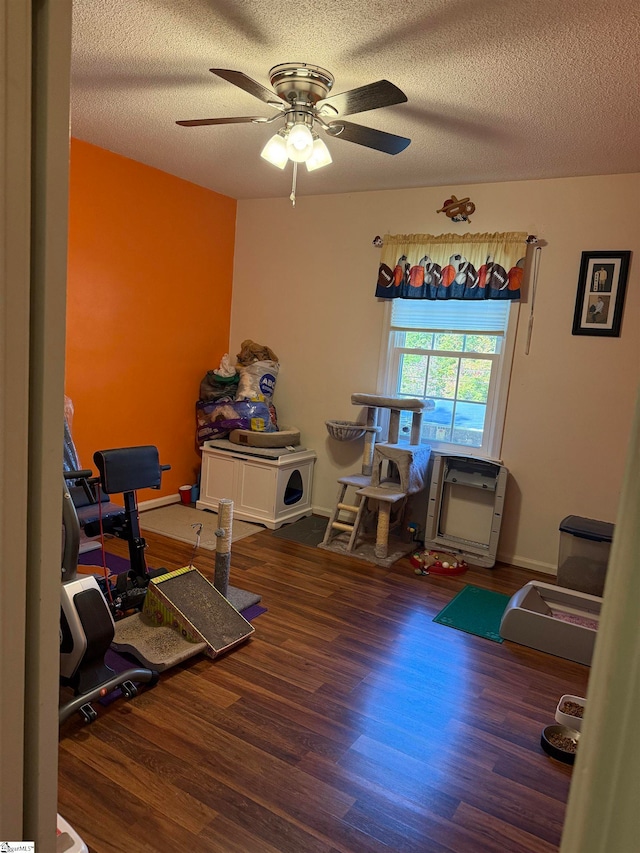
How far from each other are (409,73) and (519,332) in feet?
6.36

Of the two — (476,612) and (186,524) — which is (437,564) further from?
(186,524)

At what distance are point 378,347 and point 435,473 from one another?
3.56ft

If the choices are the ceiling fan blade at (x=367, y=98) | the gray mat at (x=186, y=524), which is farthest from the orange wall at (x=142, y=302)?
the ceiling fan blade at (x=367, y=98)

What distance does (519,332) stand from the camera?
12.7 ft

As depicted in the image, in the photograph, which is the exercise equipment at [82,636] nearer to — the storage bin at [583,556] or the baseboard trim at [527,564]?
the storage bin at [583,556]

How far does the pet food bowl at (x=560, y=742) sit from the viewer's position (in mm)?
2066

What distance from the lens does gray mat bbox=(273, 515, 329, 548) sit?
4.19 meters

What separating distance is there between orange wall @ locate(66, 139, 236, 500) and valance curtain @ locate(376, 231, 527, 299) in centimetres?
156

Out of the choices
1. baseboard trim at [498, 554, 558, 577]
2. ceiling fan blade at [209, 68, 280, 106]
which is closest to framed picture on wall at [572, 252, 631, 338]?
baseboard trim at [498, 554, 558, 577]

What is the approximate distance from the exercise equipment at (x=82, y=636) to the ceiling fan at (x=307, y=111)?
1.74m

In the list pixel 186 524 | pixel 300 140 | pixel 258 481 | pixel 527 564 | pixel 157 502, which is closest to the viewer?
pixel 300 140

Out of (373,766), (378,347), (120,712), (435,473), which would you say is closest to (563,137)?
(378,347)

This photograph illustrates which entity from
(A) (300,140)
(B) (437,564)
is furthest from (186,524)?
(A) (300,140)

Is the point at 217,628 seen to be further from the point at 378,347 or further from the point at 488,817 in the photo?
the point at 378,347
